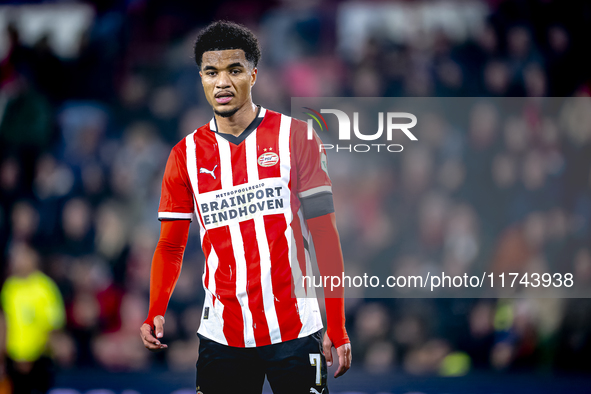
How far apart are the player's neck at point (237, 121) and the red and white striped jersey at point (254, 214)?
0.02 m

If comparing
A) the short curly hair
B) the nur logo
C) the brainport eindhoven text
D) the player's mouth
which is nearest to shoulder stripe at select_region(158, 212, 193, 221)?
the brainport eindhoven text

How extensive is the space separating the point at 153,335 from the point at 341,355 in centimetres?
79

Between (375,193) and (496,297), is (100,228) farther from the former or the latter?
(496,297)

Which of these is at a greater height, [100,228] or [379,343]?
[100,228]

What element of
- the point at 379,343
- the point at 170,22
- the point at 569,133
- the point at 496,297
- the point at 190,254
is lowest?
the point at 379,343

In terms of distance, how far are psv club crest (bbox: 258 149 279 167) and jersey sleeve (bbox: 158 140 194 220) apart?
33 centimetres

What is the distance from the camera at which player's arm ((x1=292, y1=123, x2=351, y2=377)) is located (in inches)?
81.6

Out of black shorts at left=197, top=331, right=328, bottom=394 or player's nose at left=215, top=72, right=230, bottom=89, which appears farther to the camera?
player's nose at left=215, top=72, right=230, bottom=89

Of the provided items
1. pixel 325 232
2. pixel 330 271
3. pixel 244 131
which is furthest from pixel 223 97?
pixel 330 271

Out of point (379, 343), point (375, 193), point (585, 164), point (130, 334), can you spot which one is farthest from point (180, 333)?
point (585, 164)

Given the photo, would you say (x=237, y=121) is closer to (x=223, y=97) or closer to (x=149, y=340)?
(x=223, y=97)

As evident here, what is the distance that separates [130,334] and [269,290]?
248 centimetres

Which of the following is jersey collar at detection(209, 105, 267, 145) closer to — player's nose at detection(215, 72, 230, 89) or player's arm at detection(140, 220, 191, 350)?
player's nose at detection(215, 72, 230, 89)

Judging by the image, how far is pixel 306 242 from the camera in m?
2.16
